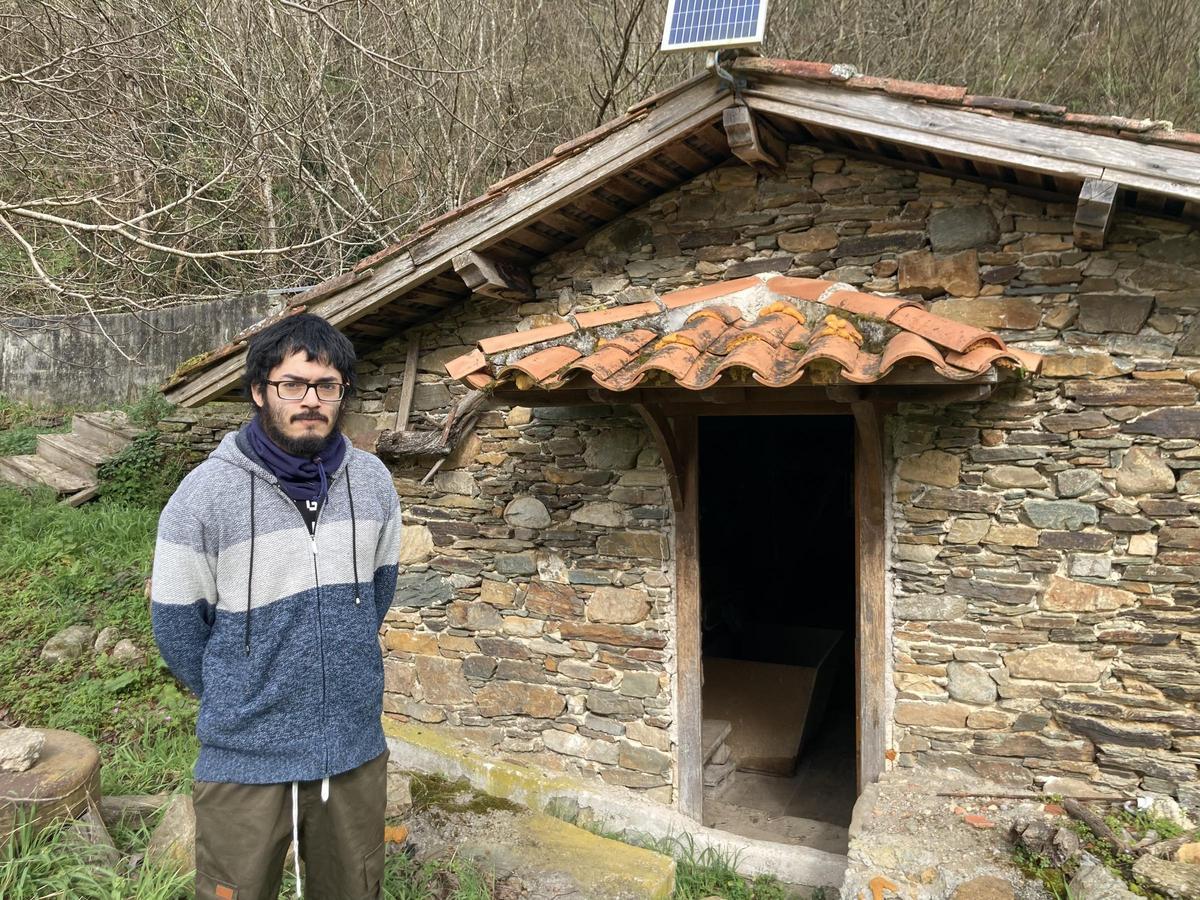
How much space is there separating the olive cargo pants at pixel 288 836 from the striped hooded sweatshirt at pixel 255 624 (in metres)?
0.08

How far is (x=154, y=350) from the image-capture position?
31.9 ft

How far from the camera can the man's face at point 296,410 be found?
230 centimetres

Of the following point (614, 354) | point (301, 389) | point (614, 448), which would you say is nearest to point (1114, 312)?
point (614, 354)

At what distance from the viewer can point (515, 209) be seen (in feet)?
12.9

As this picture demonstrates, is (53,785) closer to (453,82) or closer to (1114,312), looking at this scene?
(1114,312)

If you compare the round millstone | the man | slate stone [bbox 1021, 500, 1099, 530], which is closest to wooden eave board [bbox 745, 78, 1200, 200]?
slate stone [bbox 1021, 500, 1099, 530]

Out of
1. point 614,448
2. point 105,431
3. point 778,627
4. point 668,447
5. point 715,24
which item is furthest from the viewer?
point 105,431

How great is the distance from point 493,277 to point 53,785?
116 inches

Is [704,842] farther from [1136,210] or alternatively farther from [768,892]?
[1136,210]

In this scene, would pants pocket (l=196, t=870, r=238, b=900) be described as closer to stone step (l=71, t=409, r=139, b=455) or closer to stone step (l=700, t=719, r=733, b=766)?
stone step (l=700, t=719, r=733, b=766)

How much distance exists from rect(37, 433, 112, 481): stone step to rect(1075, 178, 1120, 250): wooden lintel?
837 cm

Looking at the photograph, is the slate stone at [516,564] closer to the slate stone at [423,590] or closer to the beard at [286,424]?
the slate stone at [423,590]

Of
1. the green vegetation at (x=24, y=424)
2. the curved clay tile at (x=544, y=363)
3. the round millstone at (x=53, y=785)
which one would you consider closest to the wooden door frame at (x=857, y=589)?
the curved clay tile at (x=544, y=363)

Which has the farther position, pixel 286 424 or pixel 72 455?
pixel 72 455
